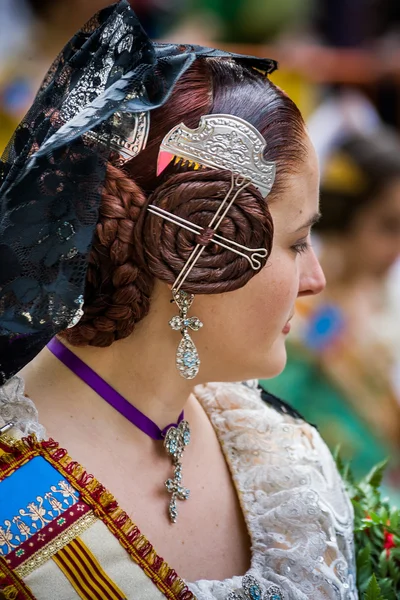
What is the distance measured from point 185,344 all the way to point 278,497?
342mm

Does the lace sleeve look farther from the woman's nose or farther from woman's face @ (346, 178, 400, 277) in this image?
woman's face @ (346, 178, 400, 277)

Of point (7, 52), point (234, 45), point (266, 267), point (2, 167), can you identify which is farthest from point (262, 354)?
point (234, 45)

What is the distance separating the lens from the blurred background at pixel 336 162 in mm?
2949

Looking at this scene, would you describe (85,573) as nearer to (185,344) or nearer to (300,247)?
(185,344)

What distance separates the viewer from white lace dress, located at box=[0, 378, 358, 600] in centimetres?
121

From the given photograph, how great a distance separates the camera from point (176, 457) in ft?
4.32

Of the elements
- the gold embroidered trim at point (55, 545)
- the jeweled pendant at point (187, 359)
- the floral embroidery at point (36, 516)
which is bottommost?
the gold embroidered trim at point (55, 545)

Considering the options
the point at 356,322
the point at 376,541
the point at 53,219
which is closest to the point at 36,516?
the point at 53,219

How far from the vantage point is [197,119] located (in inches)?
46.3

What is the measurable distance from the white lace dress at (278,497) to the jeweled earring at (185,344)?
225mm

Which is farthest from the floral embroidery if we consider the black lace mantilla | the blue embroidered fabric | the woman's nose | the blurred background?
the blurred background

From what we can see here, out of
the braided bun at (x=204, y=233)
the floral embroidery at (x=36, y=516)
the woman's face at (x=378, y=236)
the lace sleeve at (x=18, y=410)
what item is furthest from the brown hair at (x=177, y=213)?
the woman's face at (x=378, y=236)

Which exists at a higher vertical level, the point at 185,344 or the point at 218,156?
the point at 218,156

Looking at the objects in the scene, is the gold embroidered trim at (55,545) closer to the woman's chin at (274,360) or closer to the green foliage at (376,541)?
the woman's chin at (274,360)
